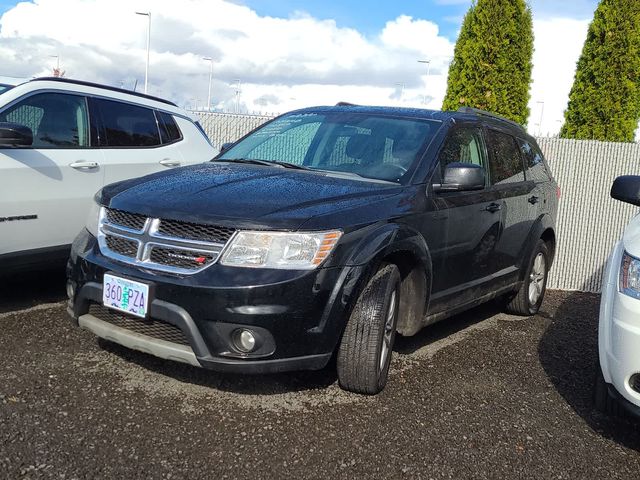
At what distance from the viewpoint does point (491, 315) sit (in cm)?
623

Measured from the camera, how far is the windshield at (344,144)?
414cm

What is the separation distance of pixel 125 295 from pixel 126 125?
8.55ft

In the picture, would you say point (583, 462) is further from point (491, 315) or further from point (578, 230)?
point (578, 230)

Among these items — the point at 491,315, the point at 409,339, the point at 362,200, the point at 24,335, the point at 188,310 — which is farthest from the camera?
the point at 491,315

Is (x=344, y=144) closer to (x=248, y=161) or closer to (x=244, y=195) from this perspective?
(x=248, y=161)

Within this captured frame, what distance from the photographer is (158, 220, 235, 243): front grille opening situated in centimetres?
315

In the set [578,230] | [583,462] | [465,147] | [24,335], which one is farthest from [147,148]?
[578,230]

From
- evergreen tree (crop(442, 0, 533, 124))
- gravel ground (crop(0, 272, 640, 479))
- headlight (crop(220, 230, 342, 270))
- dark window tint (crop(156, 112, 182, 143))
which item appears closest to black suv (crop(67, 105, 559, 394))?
headlight (crop(220, 230, 342, 270))

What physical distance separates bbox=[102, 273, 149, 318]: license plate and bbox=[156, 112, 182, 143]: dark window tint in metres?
2.70

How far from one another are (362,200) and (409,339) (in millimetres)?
1852

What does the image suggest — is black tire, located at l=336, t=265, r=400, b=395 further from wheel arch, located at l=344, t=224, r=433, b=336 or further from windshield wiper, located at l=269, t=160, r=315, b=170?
windshield wiper, located at l=269, t=160, r=315, b=170

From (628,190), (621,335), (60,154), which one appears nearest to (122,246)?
(60,154)

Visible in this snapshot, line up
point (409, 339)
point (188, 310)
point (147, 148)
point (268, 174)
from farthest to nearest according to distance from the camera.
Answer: point (147, 148) < point (409, 339) < point (268, 174) < point (188, 310)

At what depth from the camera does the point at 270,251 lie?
10.2 ft
